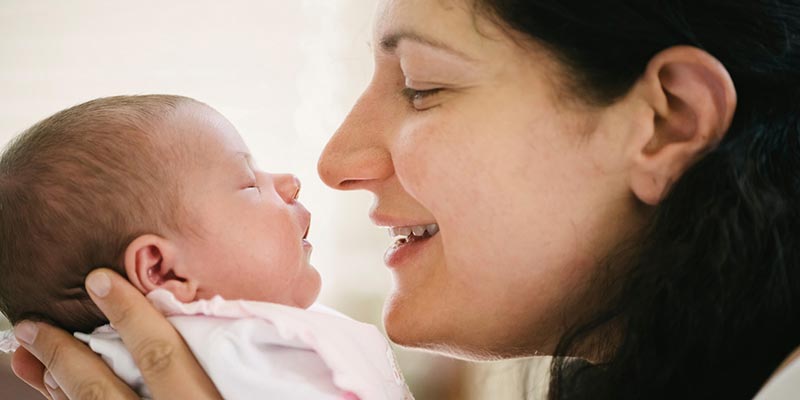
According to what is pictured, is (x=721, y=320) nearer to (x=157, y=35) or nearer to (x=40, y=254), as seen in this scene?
(x=40, y=254)

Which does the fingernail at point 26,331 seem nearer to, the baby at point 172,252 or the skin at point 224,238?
the baby at point 172,252

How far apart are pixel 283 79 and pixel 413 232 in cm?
187

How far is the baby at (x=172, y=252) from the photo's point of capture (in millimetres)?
1251

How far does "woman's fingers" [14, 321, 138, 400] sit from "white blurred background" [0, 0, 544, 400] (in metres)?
1.77

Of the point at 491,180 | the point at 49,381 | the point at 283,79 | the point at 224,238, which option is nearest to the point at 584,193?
the point at 491,180

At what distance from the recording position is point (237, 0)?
3238 mm

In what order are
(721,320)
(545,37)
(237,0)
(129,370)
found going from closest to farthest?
(721,320) < (545,37) < (129,370) < (237,0)

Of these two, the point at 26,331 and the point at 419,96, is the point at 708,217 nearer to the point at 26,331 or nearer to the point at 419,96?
the point at 419,96

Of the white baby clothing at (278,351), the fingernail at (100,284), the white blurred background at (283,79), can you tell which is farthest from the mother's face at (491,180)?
the white blurred background at (283,79)

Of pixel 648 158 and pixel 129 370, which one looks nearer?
pixel 648 158

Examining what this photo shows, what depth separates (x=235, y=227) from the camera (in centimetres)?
138


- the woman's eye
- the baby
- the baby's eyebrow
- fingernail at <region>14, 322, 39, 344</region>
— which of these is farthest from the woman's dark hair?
fingernail at <region>14, 322, 39, 344</region>

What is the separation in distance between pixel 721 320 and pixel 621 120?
31 centimetres

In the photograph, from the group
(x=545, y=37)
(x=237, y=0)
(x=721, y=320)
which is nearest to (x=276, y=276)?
(x=545, y=37)
